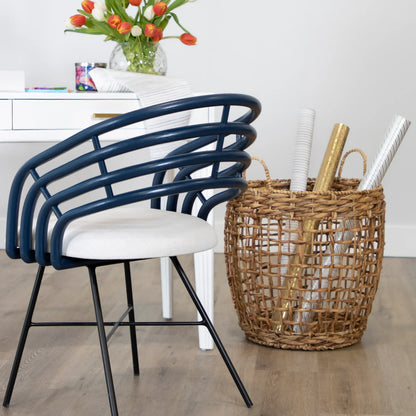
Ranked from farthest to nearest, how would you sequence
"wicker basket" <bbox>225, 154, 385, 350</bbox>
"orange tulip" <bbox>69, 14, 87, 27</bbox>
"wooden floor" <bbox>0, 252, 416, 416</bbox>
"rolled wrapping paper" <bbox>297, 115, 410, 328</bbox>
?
1. "orange tulip" <bbox>69, 14, 87, 27</bbox>
2. "rolled wrapping paper" <bbox>297, 115, 410, 328</bbox>
3. "wicker basket" <bbox>225, 154, 385, 350</bbox>
4. "wooden floor" <bbox>0, 252, 416, 416</bbox>

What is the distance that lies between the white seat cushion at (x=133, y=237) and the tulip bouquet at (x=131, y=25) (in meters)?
0.81

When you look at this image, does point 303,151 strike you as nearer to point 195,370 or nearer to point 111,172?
point 195,370

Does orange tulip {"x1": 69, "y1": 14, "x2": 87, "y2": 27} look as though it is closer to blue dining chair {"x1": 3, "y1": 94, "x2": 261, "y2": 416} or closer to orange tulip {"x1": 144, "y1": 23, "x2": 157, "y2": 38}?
orange tulip {"x1": 144, "y1": 23, "x2": 157, "y2": 38}

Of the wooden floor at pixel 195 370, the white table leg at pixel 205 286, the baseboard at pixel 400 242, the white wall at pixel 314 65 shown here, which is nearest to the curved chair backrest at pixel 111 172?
the wooden floor at pixel 195 370

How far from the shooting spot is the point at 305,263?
189 centimetres

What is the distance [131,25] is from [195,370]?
0.97 m

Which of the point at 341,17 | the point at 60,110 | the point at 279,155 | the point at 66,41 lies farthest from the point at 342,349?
the point at 66,41

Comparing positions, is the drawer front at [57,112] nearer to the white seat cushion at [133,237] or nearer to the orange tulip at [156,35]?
the orange tulip at [156,35]

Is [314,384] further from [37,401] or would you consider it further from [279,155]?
[279,155]

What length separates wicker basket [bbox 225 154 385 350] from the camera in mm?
1791

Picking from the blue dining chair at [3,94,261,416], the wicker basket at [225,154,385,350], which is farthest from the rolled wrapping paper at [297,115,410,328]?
the blue dining chair at [3,94,261,416]

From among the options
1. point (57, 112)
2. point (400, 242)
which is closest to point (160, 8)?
point (57, 112)

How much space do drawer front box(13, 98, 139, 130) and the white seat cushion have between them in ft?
1.74

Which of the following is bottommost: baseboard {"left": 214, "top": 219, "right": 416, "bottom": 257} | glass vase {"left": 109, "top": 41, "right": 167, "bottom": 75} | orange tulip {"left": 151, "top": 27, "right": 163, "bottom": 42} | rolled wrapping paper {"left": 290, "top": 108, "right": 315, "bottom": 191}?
baseboard {"left": 214, "top": 219, "right": 416, "bottom": 257}
